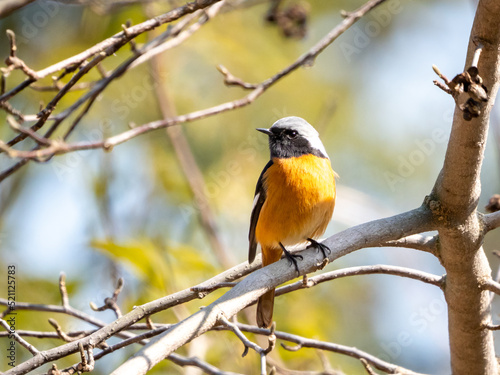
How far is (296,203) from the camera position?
A: 398cm

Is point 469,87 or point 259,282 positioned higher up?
point 469,87

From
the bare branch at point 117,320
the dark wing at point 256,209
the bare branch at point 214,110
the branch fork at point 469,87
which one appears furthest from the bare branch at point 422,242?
the dark wing at point 256,209

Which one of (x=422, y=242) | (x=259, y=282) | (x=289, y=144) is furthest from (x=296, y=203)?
(x=259, y=282)

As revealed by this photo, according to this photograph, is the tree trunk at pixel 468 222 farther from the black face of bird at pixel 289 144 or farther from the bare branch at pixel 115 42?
the black face of bird at pixel 289 144

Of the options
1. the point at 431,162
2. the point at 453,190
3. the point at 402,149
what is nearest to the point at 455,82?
the point at 453,190

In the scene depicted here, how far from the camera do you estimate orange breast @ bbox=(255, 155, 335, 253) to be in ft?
13.0

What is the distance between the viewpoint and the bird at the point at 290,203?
13.0 ft

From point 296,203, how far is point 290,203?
0.15 feet

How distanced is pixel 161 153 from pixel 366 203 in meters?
2.91

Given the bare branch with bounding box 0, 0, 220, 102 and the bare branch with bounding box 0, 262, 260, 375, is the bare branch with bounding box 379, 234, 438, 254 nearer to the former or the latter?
the bare branch with bounding box 0, 262, 260, 375

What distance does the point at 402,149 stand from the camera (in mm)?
9398

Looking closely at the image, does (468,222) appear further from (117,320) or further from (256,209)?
(256,209)

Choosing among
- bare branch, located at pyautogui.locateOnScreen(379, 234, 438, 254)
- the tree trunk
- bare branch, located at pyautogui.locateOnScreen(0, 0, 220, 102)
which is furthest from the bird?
bare branch, located at pyautogui.locateOnScreen(0, 0, 220, 102)

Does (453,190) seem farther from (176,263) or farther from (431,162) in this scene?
(431,162)
